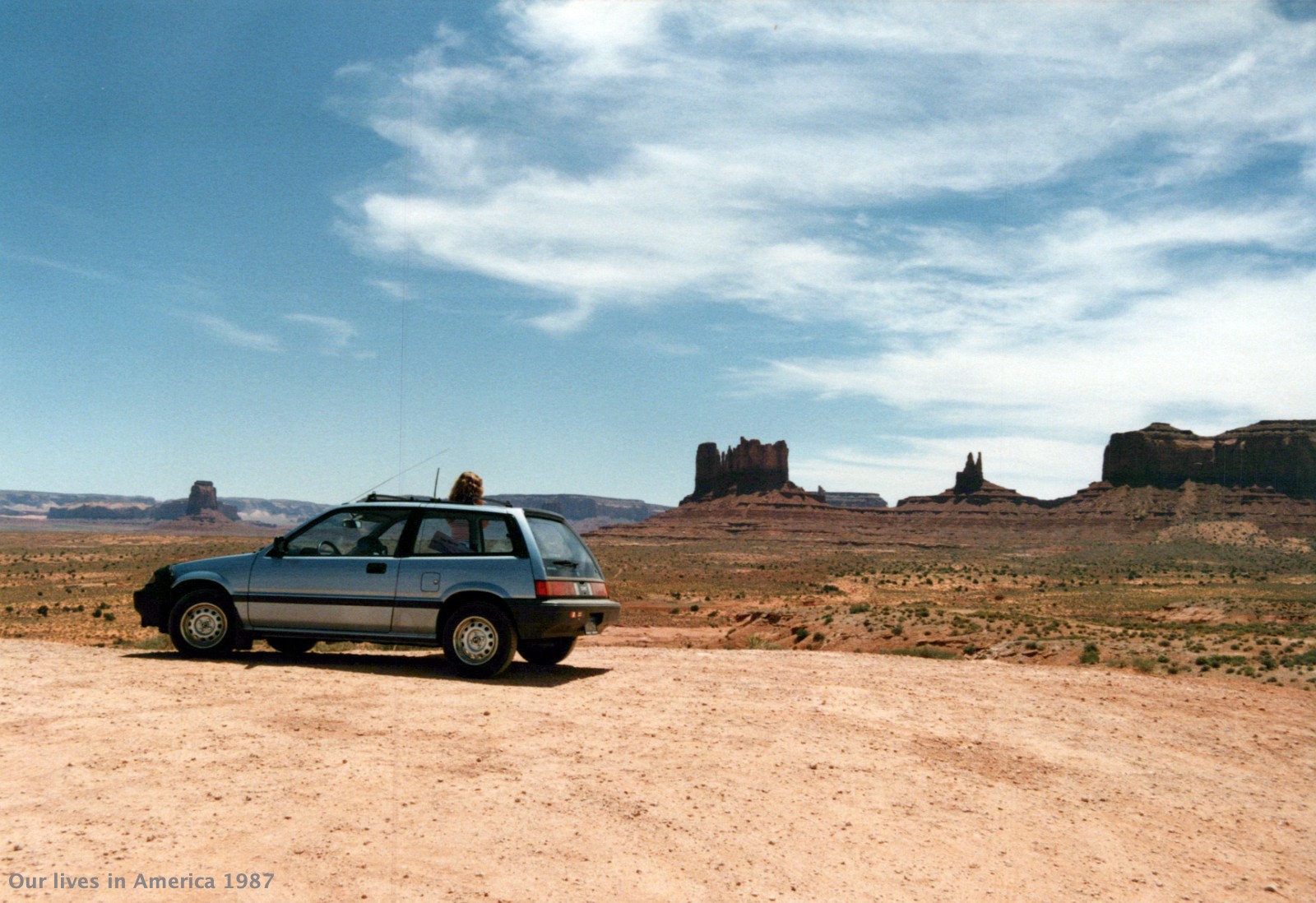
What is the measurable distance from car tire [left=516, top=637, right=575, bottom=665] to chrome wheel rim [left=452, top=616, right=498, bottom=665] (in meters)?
1.19

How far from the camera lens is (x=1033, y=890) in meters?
4.84

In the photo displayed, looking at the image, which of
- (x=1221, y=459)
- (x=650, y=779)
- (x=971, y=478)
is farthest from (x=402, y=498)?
(x=971, y=478)

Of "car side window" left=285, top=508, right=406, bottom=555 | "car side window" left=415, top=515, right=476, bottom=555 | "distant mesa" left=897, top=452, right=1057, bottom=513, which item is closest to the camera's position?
"car side window" left=415, top=515, right=476, bottom=555

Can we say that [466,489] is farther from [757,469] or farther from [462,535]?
[757,469]

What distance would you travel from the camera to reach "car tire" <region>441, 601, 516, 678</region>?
9273 mm

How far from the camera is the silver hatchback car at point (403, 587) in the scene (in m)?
9.34

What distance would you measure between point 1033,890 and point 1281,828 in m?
2.55

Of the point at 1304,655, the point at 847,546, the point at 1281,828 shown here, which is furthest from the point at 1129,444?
the point at 1281,828

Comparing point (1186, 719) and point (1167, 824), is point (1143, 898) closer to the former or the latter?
point (1167, 824)

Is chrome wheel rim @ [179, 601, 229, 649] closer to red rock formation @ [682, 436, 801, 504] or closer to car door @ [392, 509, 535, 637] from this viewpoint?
car door @ [392, 509, 535, 637]

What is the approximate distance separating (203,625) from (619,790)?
630cm

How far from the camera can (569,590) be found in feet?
31.6

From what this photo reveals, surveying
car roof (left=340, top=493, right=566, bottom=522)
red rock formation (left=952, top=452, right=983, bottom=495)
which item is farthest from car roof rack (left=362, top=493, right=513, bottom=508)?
red rock formation (left=952, top=452, right=983, bottom=495)

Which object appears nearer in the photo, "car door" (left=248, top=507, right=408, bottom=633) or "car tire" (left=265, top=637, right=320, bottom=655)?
"car door" (left=248, top=507, right=408, bottom=633)
